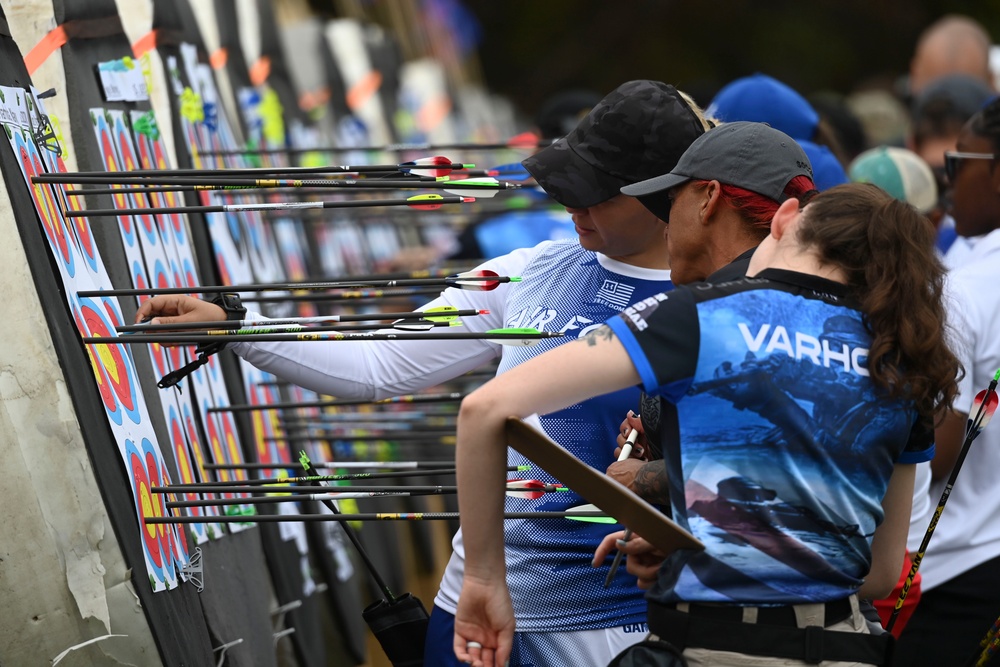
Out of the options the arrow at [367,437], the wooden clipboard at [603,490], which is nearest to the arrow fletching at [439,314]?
the wooden clipboard at [603,490]

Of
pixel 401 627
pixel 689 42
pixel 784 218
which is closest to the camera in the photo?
pixel 784 218

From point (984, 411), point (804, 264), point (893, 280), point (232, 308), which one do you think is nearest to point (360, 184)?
point (232, 308)

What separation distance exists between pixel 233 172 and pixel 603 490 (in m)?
1.05

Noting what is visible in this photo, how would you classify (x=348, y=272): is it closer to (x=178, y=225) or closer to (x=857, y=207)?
(x=178, y=225)

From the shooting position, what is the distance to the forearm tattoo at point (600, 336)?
181cm

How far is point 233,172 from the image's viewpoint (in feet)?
8.24

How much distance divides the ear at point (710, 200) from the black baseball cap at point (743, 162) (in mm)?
13

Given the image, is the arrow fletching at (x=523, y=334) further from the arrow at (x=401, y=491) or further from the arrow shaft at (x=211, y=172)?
the arrow shaft at (x=211, y=172)

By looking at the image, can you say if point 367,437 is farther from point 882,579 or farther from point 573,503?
point 882,579

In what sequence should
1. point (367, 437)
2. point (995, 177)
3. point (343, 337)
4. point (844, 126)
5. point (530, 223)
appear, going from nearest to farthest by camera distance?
point (343, 337)
point (995, 177)
point (367, 437)
point (530, 223)
point (844, 126)

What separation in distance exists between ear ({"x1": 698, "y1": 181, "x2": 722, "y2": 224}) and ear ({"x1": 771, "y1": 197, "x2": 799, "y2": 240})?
140 millimetres

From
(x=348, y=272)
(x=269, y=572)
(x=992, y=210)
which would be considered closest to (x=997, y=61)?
(x=348, y=272)

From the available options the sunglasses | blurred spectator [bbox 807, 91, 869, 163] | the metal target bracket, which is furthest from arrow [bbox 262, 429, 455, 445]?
blurred spectator [bbox 807, 91, 869, 163]

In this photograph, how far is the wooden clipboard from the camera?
1.84 m
